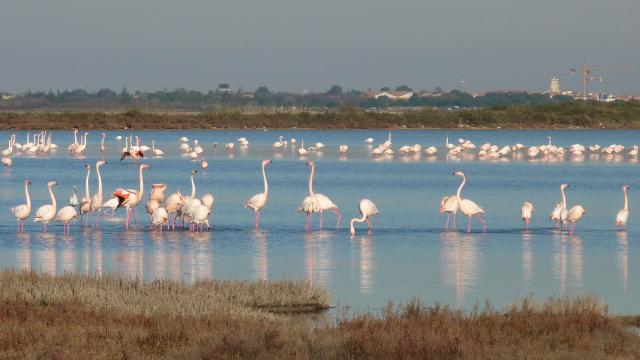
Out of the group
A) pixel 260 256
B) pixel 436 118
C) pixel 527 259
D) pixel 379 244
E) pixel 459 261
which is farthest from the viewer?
pixel 436 118

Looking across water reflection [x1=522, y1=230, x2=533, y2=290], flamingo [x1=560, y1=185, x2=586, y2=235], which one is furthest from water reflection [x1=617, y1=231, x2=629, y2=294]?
water reflection [x1=522, y1=230, x2=533, y2=290]

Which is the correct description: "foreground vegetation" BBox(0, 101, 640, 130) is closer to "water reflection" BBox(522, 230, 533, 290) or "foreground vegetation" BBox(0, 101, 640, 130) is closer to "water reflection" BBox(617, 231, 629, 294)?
"water reflection" BBox(522, 230, 533, 290)

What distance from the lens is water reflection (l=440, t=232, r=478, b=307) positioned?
1598cm

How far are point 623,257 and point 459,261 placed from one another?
278 centimetres

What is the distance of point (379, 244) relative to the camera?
2095 cm

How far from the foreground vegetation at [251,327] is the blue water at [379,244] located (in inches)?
67.1

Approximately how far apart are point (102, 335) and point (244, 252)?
8928mm

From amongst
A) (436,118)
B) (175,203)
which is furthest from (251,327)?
(436,118)

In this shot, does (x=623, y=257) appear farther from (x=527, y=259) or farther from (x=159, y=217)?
(x=159, y=217)

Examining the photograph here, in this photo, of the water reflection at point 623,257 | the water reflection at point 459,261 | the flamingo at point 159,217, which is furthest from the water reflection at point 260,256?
the water reflection at point 623,257

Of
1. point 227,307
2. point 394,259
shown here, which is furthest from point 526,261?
point 227,307

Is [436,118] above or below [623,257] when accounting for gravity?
above

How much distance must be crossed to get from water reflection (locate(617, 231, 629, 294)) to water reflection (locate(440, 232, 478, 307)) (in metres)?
2.07

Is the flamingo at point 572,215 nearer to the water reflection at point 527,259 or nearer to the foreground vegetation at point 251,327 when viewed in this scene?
the water reflection at point 527,259
